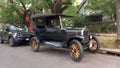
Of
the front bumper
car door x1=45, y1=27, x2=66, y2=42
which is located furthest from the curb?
the front bumper

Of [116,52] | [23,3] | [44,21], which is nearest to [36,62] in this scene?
[44,21]

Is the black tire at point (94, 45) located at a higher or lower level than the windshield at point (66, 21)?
lower

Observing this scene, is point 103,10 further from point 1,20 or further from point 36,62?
point 36,62

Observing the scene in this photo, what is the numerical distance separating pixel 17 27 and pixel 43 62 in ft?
23.6

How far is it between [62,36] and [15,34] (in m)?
5.31

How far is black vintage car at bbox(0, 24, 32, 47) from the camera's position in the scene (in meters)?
12.9

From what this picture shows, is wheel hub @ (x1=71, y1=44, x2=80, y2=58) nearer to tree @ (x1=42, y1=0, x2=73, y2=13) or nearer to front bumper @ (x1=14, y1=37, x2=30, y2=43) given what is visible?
front bumper @ (x1=14, y1=37, x2=30, y2=43)

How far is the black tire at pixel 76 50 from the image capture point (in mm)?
7633

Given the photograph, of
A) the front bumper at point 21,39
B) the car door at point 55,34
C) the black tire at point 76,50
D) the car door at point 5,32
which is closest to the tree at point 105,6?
the car door at point 55,34

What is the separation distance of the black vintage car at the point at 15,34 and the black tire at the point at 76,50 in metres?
4.80

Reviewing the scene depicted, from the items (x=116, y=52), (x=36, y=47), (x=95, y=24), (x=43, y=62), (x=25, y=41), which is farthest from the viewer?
(x=95, y=24)

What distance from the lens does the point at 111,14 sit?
1758cm

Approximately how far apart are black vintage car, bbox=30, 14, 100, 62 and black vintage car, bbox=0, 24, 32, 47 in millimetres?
1743

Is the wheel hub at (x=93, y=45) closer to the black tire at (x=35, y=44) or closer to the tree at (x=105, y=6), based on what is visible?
the black tire at (x=35, y=44)
